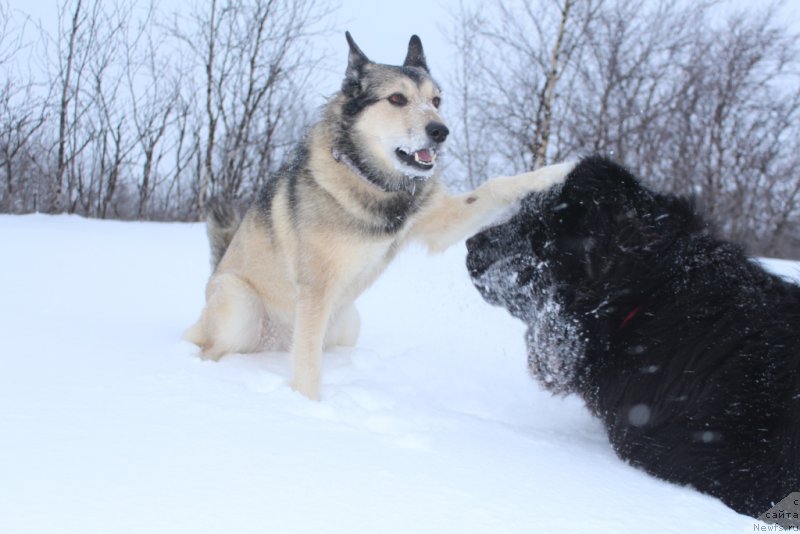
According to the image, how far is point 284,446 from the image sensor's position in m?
1.76

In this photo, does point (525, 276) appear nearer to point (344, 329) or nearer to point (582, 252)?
point (582, 252)

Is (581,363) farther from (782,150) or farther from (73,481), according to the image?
(782,150)

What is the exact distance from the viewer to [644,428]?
2.17 m

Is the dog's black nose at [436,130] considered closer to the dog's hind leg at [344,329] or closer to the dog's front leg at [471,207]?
the dog's front leg at [471,207]

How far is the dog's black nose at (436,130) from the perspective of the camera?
114 inches

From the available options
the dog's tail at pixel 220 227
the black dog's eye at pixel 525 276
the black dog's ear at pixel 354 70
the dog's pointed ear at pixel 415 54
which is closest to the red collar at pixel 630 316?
the black dog's eye at pixel 525 276

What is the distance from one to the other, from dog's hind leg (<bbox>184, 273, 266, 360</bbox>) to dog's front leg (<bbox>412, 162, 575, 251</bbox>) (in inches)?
40.4

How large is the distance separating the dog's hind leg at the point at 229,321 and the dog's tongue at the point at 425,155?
4.07 ft

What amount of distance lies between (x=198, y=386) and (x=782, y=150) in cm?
2115

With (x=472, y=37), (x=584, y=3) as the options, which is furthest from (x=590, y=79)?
(x=472, y=37)

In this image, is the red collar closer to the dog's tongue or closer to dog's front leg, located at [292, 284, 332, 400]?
the dog's tongue

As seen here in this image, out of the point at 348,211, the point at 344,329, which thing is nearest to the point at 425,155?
the point at 348,211

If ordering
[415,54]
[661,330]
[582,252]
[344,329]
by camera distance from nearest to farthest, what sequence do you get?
[661,330]
[582,252]
[415,54]
[344,329]

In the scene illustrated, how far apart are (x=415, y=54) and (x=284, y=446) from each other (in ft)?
8.27
